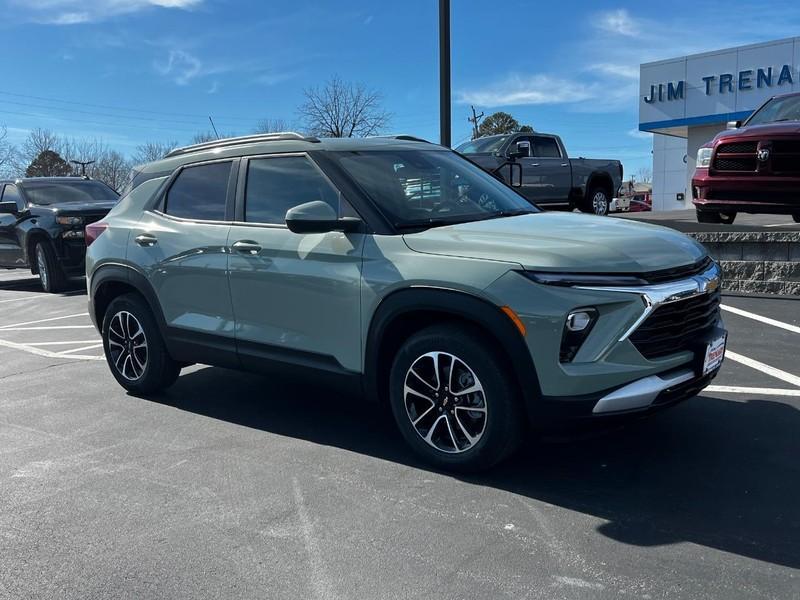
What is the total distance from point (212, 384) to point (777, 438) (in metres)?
4.24

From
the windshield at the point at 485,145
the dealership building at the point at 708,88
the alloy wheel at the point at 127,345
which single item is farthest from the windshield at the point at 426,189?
the dealership building at the point at 708,88

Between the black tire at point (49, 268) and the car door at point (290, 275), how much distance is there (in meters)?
9.17

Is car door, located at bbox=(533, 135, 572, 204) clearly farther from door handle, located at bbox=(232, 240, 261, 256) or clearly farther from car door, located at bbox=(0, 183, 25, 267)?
door handle, located at bbox=(232, 240, 261, 256)

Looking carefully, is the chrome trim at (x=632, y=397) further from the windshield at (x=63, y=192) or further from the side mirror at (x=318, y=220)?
the windshield at (x=63, y=192)

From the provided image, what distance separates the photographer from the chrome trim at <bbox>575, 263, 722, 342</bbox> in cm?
337

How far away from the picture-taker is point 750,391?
16.8 feet

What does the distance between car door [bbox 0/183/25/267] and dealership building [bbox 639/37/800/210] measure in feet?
97.7

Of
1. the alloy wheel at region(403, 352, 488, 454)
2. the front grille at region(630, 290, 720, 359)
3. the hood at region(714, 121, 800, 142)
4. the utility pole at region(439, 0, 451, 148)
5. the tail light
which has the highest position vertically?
the utility pole at region(439, 0, 451, 148)

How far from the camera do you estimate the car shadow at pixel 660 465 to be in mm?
3211

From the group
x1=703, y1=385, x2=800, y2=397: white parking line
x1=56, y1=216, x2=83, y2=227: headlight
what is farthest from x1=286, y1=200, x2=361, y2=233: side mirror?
x1=56, y1=216, x2=83, y2=227: headlight

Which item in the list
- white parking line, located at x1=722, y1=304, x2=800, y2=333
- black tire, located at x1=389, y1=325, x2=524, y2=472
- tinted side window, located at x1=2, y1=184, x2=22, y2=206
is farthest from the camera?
tinted side window, located at x1=2, y1=184, x2=22, y2=206

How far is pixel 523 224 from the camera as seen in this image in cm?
411

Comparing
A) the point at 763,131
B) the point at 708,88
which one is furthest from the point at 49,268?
the point at 708,88

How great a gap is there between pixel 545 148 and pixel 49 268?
378 inches
